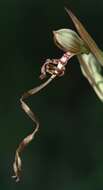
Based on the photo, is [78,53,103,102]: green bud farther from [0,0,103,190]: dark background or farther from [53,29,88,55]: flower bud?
[0,0,103,190]: dark background

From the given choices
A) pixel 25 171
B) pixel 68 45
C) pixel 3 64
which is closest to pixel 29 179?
pixel 25 171

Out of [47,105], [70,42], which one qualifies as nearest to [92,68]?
[70,42]

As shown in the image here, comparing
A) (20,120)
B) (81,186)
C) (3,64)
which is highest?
(3,64)

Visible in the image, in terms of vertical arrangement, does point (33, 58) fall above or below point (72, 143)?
above

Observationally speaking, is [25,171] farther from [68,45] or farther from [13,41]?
[68,45]

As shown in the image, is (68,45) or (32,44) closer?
(68,45)

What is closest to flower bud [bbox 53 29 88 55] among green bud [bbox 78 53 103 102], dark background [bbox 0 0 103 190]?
green bud [bbox 78 53 103 102]

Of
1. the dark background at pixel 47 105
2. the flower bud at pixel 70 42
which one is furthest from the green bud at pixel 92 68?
the dark background at pixel 47 105
